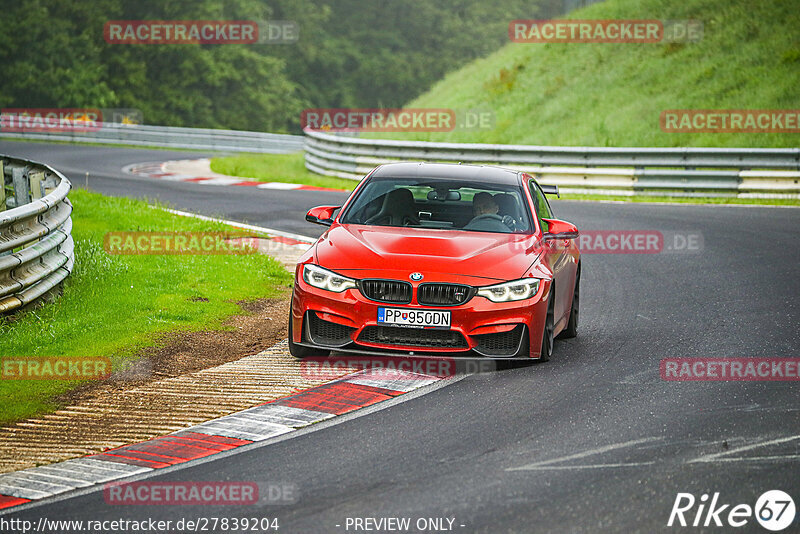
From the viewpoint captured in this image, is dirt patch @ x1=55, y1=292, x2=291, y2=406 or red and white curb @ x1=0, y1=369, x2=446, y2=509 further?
dirt patch @ x1=55, y1=292, x2=291, y2=406

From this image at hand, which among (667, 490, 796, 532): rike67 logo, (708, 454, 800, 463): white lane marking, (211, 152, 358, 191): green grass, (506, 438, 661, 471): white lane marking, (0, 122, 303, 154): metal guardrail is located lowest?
(0, 122, 303, 154): metal guardrail

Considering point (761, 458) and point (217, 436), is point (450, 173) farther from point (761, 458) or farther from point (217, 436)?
point (761, 458)

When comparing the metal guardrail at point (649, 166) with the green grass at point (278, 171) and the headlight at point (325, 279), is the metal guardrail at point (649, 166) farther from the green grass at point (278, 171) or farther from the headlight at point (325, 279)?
the headlight at point (325, 279)

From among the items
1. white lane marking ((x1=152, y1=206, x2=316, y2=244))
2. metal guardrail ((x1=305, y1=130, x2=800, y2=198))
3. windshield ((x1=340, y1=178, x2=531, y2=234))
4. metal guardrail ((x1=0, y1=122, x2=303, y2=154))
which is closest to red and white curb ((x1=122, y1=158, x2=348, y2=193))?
metal guardrail ((x1=305, y1=130, x2=800, y2=198))

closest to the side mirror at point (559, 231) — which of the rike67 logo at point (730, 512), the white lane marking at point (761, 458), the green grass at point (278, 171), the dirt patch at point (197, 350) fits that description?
the dirt patch at point (197, 350)

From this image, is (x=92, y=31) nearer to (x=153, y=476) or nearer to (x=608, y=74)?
(x=608, y=74)

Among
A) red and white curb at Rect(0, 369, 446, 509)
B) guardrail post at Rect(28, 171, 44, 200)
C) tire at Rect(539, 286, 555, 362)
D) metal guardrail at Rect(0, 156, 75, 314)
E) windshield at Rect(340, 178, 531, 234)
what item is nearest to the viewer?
red and white curb at Rect(0, 369, 446, 509)

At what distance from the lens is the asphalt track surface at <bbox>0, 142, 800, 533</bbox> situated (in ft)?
18.1

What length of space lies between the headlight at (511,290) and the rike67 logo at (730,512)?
2942 millimetres

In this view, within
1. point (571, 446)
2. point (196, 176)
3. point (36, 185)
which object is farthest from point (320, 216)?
point (196, 176)

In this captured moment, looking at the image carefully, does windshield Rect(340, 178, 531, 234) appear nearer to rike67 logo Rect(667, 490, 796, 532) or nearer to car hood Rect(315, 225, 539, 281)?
car hood Rect(315, 225, 539, 281)

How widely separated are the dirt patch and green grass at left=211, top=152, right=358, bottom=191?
45.0 feet

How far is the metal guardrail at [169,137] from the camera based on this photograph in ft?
135

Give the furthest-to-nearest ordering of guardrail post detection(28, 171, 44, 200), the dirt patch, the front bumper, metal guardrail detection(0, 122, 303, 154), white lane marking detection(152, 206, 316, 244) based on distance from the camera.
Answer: metal guardrail detection(0, 122, 303, 154)
white lane marking detection(152, 206, 316, 244)
guardrail post detection(28, 171, 44, 200)
the front bumper
the dirt patch
